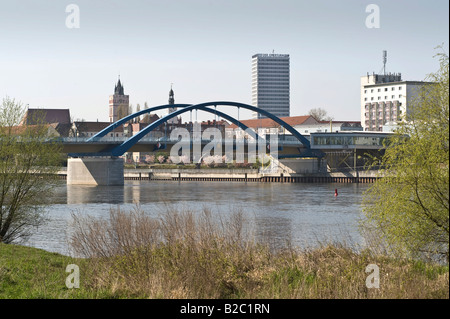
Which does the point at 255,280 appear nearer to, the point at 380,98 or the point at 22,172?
the point at 22,172

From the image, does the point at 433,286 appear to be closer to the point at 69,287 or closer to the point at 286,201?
the point at 69,287

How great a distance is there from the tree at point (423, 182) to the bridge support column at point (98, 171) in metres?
73.5

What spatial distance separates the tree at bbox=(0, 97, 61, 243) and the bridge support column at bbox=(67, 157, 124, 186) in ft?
195

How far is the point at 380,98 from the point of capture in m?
150

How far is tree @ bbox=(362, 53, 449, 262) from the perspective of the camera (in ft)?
39.6

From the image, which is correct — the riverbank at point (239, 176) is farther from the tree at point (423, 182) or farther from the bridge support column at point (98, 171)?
the tree at point (423, 182)

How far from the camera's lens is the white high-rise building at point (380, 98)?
14412 cm

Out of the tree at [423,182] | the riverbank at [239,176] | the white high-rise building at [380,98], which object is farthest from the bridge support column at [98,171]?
the white high-rise building at [380,98]

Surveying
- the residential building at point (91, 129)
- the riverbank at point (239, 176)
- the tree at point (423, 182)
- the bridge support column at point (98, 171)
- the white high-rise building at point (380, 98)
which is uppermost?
the white high-rise building at point (380, 98)

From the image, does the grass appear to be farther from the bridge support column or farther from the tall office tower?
the tall office tower

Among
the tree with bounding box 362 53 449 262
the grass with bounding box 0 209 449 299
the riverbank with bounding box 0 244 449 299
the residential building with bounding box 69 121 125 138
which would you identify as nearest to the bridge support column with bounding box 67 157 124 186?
the grass with bounding box 0 209 449 299

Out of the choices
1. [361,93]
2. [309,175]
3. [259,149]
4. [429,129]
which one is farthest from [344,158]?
[429,129]

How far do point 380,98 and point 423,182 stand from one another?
142 metres

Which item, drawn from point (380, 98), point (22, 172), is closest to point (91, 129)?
point (380, 98)
